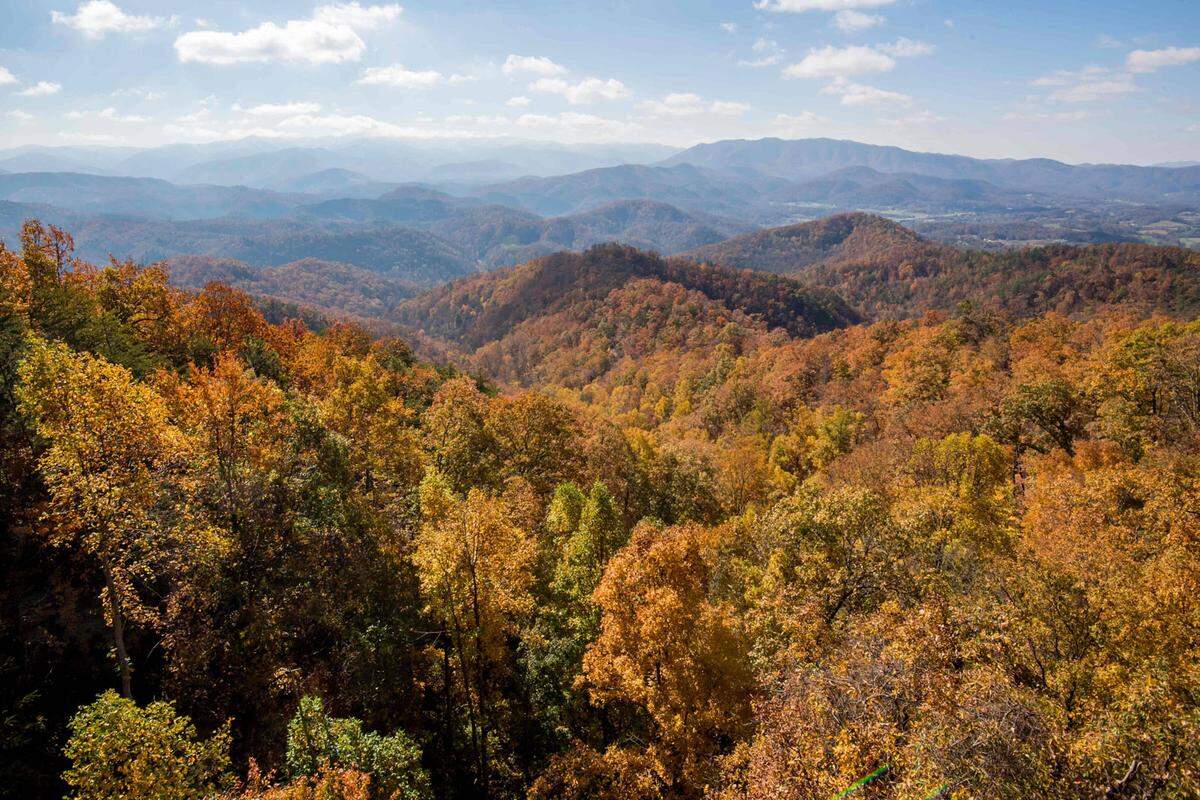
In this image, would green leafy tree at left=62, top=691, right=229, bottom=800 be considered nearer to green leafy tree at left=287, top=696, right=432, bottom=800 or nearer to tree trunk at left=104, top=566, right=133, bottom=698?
green leafy tree at left=287, top=696, right=432, bottom=800

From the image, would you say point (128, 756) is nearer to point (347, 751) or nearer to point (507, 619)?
point (347, 751)

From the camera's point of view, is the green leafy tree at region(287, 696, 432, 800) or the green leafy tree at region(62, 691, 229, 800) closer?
the green leafy tree at region(62, 691, 229, 800)

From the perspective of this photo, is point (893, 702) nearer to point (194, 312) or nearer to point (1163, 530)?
point (1163, 530)

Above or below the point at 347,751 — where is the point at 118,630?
above

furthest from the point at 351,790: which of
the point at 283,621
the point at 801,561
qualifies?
the point at 801,561

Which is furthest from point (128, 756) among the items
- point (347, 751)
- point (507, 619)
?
point (507, 619)

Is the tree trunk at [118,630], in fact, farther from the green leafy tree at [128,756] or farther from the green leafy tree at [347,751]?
the green leafy tree at [347,751]

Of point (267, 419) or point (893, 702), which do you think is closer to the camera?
point (893, 702)

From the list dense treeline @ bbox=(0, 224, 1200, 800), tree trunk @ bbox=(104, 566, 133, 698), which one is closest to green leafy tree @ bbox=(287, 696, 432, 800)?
dense treeline @ bbox=(0, 224, 1200, 800)
